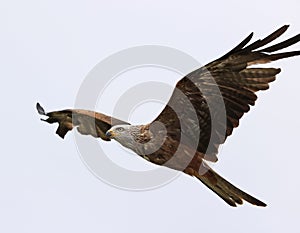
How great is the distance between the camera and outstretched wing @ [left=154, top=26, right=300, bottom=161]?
1063cm

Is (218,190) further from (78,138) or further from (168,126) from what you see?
(78,138)

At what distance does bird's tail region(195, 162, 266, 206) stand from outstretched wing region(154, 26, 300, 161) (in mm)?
336

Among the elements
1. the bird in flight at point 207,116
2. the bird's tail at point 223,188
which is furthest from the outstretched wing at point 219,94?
the bird's tail at point 223,188

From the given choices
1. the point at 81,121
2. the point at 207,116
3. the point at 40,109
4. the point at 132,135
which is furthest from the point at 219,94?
the point at 40,109

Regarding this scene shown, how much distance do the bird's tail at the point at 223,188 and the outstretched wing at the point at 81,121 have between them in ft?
6.69

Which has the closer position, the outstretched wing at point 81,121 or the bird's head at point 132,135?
the bird's head at point 132,135

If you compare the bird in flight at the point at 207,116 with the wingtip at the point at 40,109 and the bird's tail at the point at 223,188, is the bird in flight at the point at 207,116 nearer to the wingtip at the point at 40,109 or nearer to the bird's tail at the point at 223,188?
the bird's tail at the point at 223,188

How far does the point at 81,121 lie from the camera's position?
13492 millimetres

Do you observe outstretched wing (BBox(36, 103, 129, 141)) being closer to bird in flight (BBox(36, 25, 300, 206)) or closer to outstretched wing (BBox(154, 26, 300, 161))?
bird in flight (BBox(36, 25, 300, 206))

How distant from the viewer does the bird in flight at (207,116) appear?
10.7 m

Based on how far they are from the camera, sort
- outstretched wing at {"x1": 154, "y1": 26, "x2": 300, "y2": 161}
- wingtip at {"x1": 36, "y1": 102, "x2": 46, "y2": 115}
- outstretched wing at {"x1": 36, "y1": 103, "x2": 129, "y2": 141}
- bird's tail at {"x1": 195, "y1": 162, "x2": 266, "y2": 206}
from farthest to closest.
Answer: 1. wingtip at {"x1": 36, "y1": 102, "x2": 46, "y2": 115}
2. outstretched wing at {"x1": 36, "y1": 103, "x2": 129, "y2": 141}
3. bird's tail at {"x1": 195, "y1": 162, "x2": 266, "y2": 206}
4. outstretched wing at {"x1": 154, "y1": 26, "x2": 300, "y2": 161}

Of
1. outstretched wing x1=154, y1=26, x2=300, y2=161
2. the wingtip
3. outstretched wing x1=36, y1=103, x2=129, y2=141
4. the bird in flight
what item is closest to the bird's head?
the bird in flight

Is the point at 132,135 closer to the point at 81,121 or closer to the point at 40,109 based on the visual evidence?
the point at 81,121

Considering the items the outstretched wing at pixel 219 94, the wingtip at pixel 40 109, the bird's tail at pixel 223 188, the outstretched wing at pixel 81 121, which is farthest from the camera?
the wingtip at pixel 40 109
